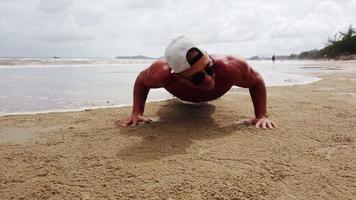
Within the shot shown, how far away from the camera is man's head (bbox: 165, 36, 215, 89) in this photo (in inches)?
110

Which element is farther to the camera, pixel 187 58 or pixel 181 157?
pixel 187 58

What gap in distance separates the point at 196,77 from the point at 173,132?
67 cm

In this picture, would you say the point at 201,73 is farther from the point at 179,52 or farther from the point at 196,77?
the point at 179,52

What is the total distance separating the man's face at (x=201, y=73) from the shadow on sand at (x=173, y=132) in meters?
0.50

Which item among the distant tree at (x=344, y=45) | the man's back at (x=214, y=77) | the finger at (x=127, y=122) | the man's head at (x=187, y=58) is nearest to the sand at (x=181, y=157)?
the finger at (x=127, y=122)

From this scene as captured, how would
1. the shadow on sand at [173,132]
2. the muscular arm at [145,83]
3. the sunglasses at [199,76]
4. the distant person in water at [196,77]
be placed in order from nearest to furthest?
the shadow on sand at [173,132], the distant person in water at [196,77], the sunglasses at [199,76], the muscular arm at [145,83]

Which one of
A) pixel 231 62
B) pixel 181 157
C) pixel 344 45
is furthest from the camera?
pixel 344 45

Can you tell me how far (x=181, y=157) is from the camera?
101 inches

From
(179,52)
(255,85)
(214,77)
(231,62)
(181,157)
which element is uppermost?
(179,52)

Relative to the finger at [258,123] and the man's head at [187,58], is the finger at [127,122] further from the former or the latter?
the finger at [258,123]

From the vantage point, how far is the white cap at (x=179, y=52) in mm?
2784

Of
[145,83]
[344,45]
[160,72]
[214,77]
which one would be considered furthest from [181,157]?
[344,45]

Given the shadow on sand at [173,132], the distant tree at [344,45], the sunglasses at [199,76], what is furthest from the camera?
the distant tree at [344,45]

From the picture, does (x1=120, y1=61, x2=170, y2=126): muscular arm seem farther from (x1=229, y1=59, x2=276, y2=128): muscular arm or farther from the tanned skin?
(x1=229, y1=59, x2=276, y2=128): muscular arm
